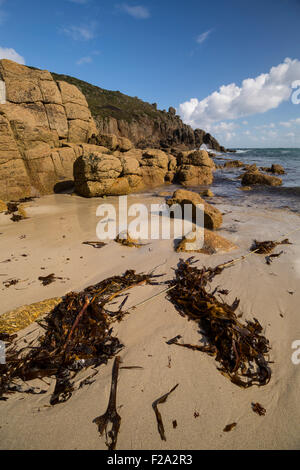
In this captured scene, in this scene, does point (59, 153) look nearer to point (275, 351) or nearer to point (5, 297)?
point (5, 297)

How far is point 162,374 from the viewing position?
184 centimetres

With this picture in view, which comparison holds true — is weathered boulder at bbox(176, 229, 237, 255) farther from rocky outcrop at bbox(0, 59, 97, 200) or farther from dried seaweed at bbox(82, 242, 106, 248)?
rocky outcrop at bbox(0, 59, 97, 200)

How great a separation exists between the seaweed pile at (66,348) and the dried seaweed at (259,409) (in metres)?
1.32

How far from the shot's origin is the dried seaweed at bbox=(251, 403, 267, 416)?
5.19 ft

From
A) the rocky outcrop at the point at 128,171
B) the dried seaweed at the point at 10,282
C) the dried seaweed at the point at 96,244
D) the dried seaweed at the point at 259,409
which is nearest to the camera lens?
the dried seaweed at the point at 259,409

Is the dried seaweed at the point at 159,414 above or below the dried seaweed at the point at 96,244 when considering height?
below

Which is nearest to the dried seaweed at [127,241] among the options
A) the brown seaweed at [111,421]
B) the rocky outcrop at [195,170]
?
the brown seaweed at [111,421]

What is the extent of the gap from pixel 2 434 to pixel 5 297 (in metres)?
1.81

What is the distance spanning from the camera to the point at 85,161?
9.24 metres

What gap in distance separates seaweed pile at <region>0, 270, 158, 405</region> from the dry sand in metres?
0.12

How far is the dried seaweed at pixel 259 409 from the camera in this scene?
158 centimetres

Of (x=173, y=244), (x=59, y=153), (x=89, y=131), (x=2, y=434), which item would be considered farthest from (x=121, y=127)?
(x=2, y=434)

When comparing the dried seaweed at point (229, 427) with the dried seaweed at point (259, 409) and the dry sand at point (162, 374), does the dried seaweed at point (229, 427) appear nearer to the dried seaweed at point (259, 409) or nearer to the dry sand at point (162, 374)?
the dry sand at point (162, 374)

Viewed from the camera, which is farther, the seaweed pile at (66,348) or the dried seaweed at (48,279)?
the dried seaweed at (48,279)
